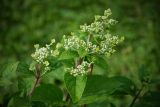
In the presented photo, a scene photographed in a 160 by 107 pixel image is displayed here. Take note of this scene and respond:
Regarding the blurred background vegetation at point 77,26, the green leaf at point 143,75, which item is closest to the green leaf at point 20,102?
the green leaf at point 143,75

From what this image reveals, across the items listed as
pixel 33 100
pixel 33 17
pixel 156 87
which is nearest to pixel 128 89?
pixel 33 100

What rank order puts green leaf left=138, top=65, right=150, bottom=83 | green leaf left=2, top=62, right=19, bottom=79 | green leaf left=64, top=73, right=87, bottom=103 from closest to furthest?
green leaf left=64, top=73, right=87, bottom=103 → green leaf left=2, top=62, right=19, bottom=79 → green leaf left=138, top=65, right=150, bottom=83

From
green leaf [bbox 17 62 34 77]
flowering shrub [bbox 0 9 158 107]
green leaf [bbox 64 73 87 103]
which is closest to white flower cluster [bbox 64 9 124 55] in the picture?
flowering shrub [bbox 0 9 158 107]

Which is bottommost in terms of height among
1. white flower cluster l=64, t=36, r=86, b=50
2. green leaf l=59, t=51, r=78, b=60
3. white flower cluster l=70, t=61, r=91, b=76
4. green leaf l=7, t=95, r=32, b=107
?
green leaf l=7, t=95, r=32, b=107

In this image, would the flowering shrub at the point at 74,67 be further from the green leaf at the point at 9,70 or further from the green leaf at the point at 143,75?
the green leaf at the point at 143,75

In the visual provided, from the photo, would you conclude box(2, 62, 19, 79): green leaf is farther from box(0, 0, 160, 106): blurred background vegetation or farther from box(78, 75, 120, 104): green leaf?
box(0, 0, 160, 106): blurred background vegetation

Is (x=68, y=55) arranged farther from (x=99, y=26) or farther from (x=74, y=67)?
(x=99, y=26)

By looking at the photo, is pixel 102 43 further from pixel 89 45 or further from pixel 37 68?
pixel 37 68
